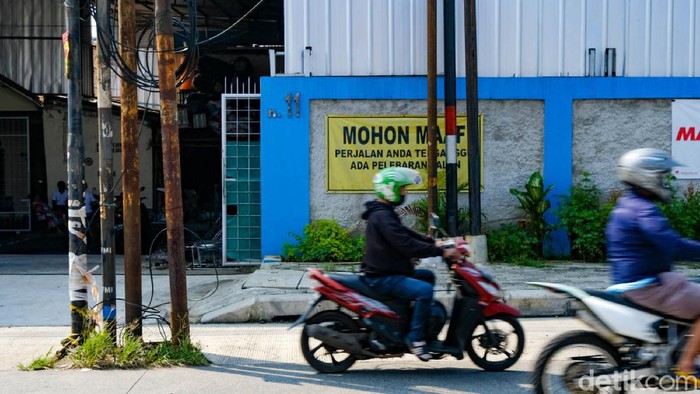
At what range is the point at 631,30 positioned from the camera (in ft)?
41.5

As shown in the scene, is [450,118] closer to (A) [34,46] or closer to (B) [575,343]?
(B) [575,343]

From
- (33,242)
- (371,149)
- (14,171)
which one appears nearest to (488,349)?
(371,149)

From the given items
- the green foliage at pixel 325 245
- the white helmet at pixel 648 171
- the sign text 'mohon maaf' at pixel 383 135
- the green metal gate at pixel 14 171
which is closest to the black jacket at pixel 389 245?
the white helmet at pixel 648 171

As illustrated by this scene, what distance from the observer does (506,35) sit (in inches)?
495

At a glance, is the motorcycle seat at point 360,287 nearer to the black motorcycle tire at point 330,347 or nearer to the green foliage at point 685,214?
the black motorcycle tire at point 330,347

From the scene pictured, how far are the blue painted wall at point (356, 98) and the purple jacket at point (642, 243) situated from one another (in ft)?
25.1

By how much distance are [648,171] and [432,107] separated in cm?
674

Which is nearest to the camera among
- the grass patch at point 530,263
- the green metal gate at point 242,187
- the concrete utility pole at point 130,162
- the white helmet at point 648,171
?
the white helmet at point 648,171

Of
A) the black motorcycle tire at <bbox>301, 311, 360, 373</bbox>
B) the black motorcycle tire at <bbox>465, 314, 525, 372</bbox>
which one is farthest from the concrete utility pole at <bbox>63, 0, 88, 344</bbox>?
the black motorcycle tire at <bbox>465, 314, 525, 372</bbox>

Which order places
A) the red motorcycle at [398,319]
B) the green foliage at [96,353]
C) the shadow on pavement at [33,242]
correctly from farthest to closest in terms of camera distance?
1. the shadow on pavement at [33,242]
2. the green foliage at [96,353]
3. the red motorcycle at [398,319]

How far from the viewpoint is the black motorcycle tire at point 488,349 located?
6411mm

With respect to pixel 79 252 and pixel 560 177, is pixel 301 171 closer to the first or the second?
pixel 560 177

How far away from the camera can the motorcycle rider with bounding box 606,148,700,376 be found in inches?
190

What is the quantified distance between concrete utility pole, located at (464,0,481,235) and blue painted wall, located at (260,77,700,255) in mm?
888
